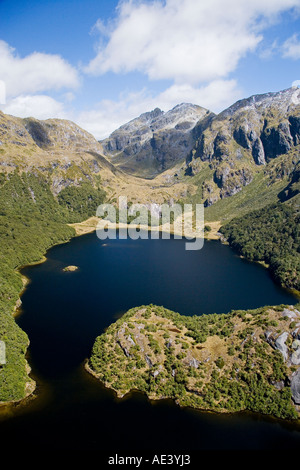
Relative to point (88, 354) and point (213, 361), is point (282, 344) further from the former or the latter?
point (88, 354)

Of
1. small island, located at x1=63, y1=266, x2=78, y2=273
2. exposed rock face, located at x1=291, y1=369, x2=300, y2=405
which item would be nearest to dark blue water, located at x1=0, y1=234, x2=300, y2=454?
small island, located at x1=63, y1=266, x2=78, y2=273

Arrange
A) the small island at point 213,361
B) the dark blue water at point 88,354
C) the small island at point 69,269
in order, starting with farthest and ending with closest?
the small island at point 69,269 → the small island at point 213,361 → the dark blue water at point 88,354

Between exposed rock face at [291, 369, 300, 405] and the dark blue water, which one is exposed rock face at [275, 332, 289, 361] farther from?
the dark blue water

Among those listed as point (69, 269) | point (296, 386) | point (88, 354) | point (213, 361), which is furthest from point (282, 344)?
point (69, 269)

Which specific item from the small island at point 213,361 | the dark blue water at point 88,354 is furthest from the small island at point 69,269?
the small island at point 213,361

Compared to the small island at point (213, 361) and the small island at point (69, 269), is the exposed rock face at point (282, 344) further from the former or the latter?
the small island at point (69, 269)
